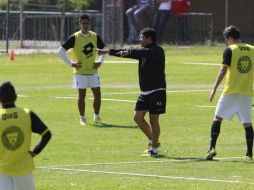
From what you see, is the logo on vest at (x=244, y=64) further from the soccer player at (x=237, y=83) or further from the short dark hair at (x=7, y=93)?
the short dark hair at (x=7, y=93)

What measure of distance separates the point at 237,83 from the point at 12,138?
6.22 meters

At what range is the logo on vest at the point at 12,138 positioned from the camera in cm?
972

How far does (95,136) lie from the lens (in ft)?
60.1

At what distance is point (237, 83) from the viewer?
15.3 meters

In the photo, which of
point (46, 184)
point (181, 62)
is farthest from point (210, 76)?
point (46, 184)

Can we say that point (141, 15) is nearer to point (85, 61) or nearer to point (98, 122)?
point (85, 61)

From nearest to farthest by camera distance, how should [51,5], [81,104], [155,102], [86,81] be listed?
[155,102], [81,104], [86,81], [51,5]

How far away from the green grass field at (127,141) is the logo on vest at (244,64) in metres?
1.35

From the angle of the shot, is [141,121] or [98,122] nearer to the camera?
[141,121]

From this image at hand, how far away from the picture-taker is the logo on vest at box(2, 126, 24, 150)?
9719 millimetres

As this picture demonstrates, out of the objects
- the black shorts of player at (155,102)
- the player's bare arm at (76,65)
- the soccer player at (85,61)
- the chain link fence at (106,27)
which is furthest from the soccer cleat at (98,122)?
the chain link fence at (106,27)

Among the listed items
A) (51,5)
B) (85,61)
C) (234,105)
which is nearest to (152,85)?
(234,105)

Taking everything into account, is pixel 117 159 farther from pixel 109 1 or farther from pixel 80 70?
pixel 109 1

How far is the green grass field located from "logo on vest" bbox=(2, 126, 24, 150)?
2734mm
